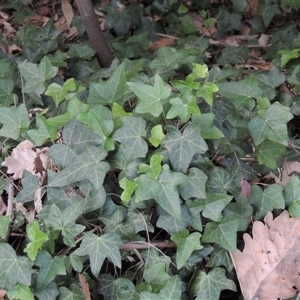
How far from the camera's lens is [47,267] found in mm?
1143

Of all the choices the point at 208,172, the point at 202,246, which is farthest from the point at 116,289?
the point at 208,172

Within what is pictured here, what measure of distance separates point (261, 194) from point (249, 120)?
24 cm

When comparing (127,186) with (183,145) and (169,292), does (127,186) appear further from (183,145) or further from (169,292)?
(169,292)

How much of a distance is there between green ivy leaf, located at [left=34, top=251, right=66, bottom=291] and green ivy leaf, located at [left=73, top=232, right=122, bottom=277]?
5cm

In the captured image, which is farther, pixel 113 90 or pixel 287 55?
Result: pixel 287 55

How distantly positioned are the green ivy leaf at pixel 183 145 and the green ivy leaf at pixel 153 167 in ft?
0.14

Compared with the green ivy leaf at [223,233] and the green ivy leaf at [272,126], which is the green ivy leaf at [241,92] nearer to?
the green ivy leaf at [272,126]

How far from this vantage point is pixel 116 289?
46.3 inches

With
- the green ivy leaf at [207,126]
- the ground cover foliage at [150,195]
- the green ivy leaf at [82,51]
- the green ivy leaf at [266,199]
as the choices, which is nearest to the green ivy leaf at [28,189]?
the ground cover foliage at [150,195]

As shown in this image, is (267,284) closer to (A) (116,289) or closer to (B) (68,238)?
(A) (116,289)

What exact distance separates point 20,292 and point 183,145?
547 millimetres

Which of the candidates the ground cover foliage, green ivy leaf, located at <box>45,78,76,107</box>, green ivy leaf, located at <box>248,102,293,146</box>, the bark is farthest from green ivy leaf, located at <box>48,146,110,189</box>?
the bark

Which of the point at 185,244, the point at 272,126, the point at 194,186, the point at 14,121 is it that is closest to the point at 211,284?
the point at 185,244

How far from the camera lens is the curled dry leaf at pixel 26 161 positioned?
1277 mm
